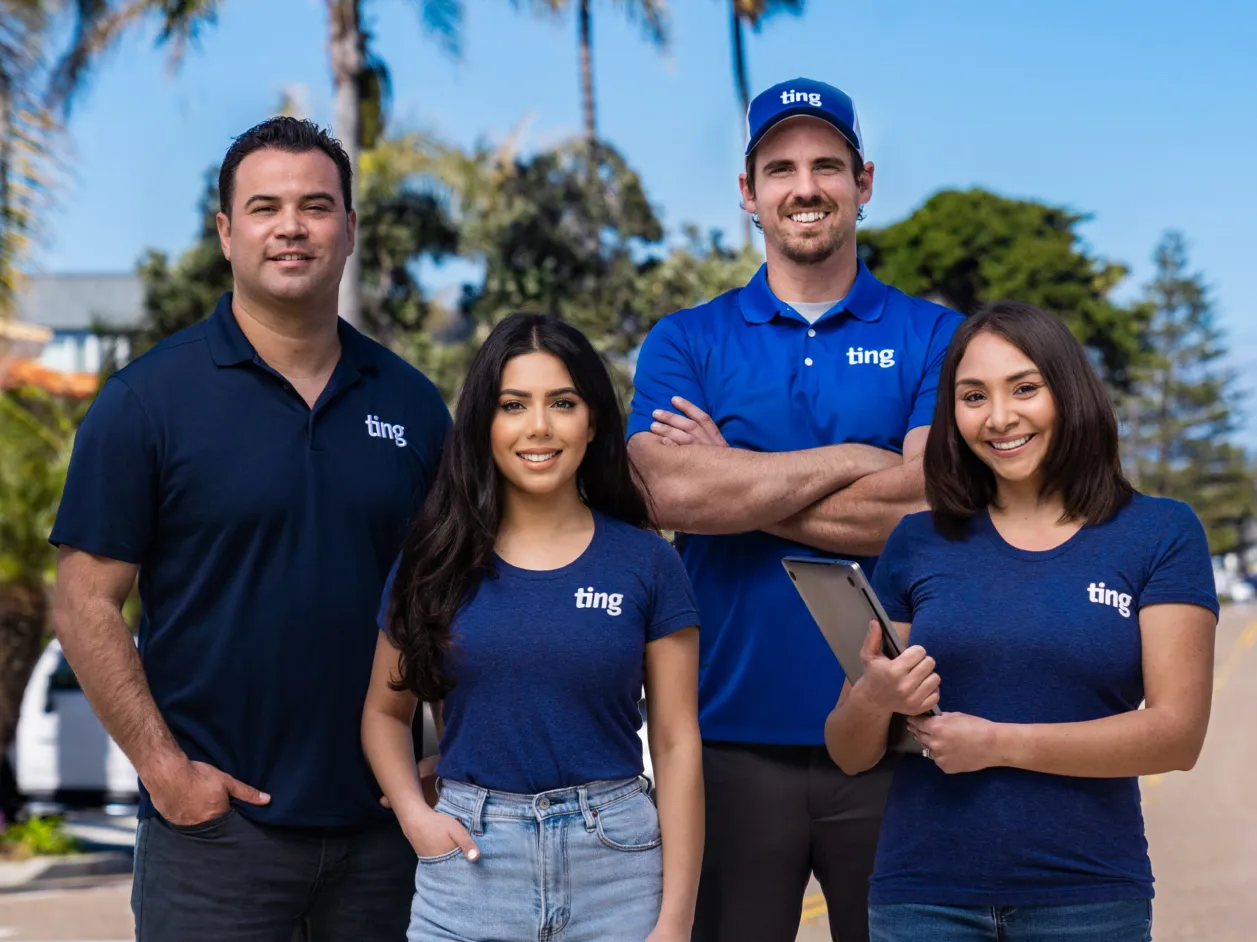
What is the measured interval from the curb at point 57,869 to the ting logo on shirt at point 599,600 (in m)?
9.78

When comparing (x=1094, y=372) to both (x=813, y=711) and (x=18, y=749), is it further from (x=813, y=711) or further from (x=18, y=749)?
(x=18, y=749)

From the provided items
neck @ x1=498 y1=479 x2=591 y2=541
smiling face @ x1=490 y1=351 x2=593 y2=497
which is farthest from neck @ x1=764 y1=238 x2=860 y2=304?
neck @ x1=498 y1=479 x2=591 y2=541

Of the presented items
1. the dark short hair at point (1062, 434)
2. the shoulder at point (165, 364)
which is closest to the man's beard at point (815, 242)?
the dark short hair at point (1062, 434)

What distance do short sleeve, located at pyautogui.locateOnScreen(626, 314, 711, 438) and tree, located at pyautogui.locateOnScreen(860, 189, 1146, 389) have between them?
46.3 meters

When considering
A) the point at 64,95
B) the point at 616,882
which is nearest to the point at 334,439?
the point at 616,882

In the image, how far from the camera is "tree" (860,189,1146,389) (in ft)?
164

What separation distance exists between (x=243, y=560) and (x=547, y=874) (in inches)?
40.3

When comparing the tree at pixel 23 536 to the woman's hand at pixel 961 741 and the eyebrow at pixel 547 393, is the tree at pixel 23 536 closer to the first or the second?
the eyebrow at pixel 547 393

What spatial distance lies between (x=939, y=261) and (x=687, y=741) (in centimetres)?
4987

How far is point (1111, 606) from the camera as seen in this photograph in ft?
9.28

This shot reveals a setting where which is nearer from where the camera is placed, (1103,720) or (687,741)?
(1103,720)

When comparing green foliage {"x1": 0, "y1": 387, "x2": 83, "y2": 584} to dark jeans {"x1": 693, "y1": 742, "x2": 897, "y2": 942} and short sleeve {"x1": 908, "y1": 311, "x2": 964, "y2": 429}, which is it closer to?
dark jeans {"x1": 693, "y1": 742, "x2": 897, "y2": 942}

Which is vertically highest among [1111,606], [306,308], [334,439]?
[306,308]

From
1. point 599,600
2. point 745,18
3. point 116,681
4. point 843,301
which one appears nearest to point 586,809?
point 599,600
